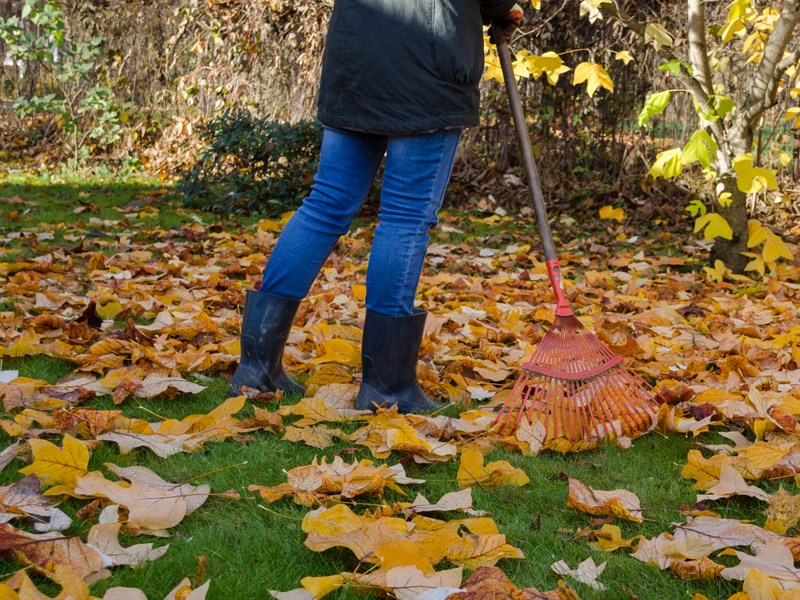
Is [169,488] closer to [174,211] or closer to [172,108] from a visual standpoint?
[174,211]

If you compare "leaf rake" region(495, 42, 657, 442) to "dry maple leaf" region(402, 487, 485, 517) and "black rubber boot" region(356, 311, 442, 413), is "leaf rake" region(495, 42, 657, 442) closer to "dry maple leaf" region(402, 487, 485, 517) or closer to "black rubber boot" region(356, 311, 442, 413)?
"black rubber boot" region(356, 311, 442, 413)

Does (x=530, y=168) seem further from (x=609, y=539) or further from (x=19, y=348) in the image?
(x=19, y=348)

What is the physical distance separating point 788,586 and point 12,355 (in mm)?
2247

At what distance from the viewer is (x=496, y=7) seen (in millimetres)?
2336

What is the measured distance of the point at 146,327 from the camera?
121 inches

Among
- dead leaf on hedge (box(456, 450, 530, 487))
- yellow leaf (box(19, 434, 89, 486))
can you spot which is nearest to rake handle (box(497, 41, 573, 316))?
dead leaf on hedge (box(456, 450, 530, 487))

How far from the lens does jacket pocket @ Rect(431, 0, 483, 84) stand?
2113 mm

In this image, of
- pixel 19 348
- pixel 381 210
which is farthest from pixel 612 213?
pixel 19 348

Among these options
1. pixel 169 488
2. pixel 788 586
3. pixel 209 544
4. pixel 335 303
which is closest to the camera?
pixel 788 586

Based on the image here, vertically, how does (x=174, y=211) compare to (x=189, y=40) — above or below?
below

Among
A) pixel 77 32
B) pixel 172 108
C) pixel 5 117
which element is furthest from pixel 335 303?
pixel 5 117

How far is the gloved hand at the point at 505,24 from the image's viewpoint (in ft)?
7.89

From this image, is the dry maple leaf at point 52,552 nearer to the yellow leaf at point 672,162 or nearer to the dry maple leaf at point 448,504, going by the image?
the dry maple leaf at point 448,504

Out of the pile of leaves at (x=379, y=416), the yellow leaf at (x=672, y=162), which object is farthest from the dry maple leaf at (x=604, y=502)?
the yellow leaf at (x=672, y=162)
